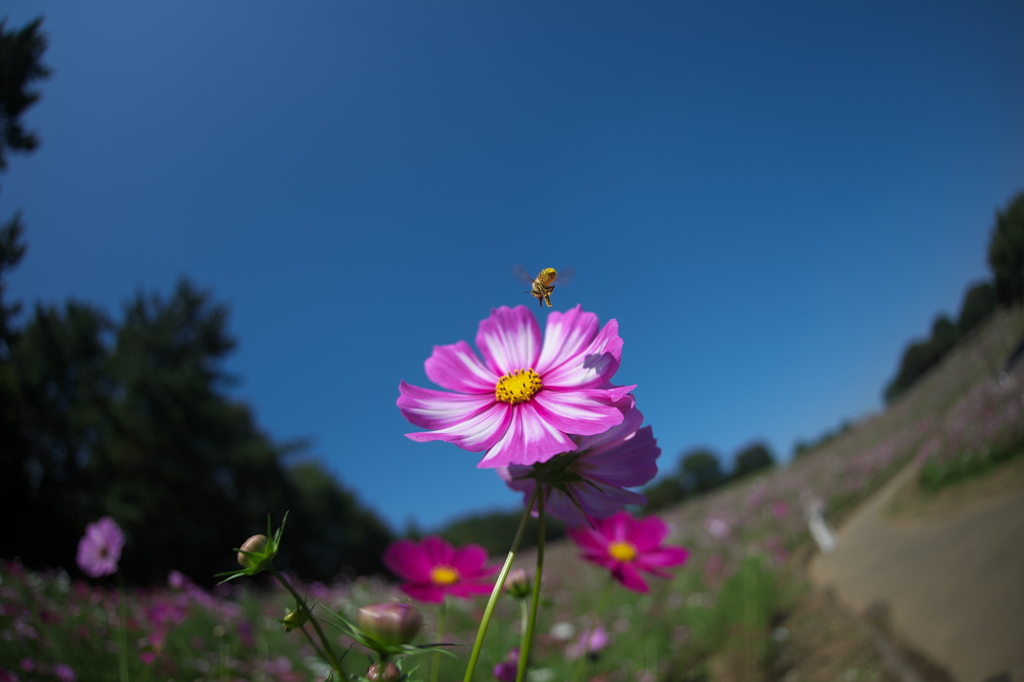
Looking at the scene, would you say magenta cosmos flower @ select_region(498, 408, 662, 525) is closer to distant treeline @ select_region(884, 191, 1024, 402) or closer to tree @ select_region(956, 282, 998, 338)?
distant treeline @ select_region(884, 191, 1024, 402)

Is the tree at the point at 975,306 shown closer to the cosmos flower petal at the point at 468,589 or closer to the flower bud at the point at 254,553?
the cosmos flower petal at the point at 468,589

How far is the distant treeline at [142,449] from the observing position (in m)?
6.73

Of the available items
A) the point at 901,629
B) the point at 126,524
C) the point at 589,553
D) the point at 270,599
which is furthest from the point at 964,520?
the point at 126,524

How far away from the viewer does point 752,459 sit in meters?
11.7

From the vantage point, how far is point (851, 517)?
13.8 feet

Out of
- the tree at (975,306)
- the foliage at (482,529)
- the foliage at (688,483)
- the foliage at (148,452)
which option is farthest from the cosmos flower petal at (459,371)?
the foliage at (482,529)

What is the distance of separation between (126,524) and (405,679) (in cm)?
1369

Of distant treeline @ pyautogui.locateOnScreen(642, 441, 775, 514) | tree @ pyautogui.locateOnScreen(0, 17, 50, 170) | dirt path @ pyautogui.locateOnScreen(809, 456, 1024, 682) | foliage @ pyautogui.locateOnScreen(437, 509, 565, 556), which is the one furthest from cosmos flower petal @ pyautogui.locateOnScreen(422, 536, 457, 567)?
foliage @ pyautogui.locateOnScreen(437, 509, 565, 556)

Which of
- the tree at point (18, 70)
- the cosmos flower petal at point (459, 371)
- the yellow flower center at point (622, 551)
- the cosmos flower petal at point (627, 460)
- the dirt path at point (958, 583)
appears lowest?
the dirt path at point (958, 583)

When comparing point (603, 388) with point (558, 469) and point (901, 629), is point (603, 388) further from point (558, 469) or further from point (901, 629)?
point (901, 629)

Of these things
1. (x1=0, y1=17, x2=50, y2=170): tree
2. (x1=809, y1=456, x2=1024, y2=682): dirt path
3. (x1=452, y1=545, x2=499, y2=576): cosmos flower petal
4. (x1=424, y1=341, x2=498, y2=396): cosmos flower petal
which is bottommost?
(x1=809, y1=456, x2=1024, y2=682): dirt path

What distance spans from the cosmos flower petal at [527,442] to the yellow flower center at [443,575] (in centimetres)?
39

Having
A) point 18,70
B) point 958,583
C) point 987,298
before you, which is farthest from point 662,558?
point 18,70

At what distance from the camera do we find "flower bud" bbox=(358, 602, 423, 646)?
1.17ft
